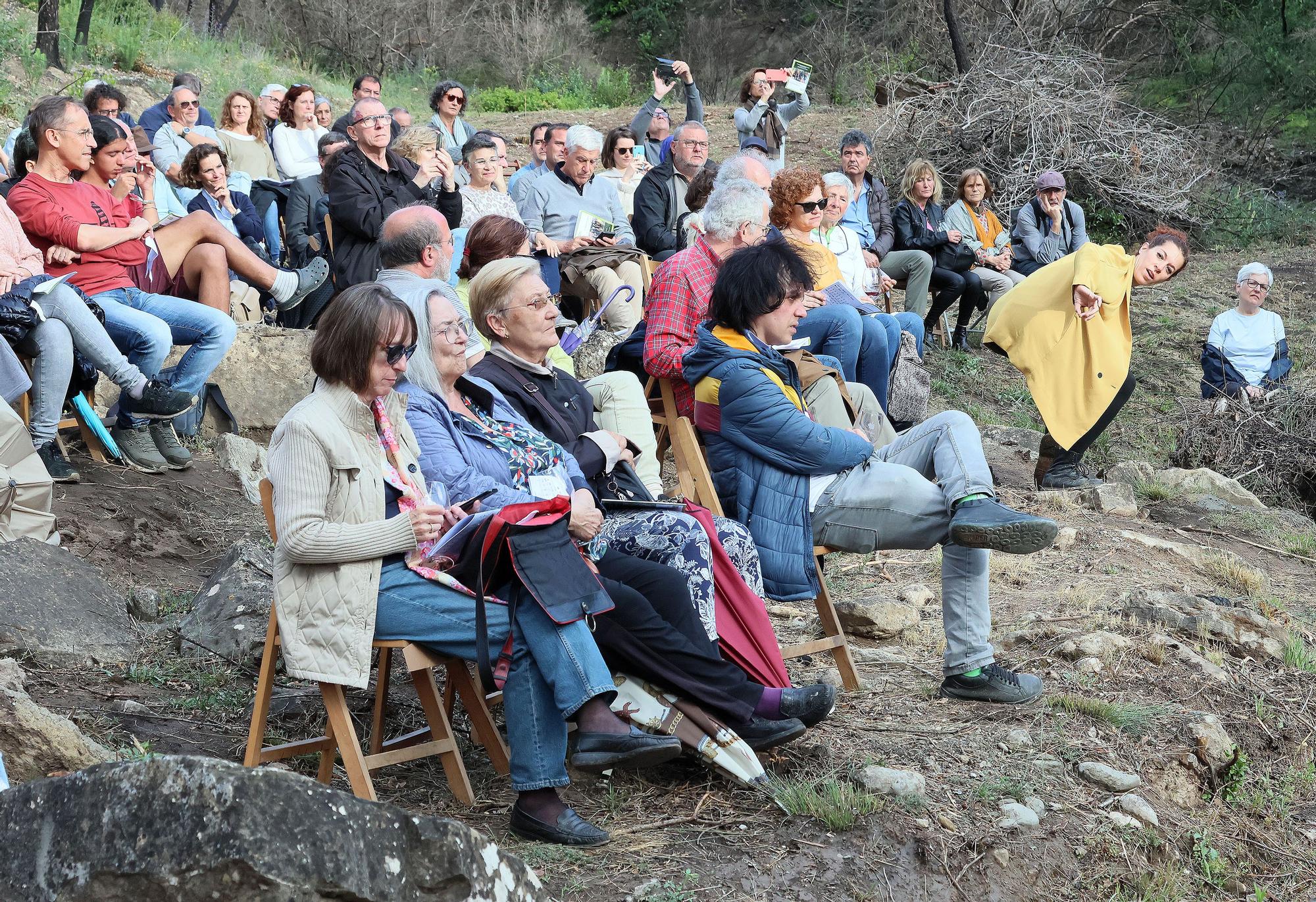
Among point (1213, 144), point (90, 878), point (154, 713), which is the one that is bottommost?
point (1213, 144)

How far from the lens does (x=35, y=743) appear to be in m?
3.09

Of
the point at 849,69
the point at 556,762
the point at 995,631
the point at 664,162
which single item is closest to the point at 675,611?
the point at 556,762

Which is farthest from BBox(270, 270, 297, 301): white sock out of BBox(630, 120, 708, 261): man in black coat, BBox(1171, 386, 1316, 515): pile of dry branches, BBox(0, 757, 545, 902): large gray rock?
BBox(1171, 386, 1316, 515): pile of dry branches

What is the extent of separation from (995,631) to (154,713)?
3121mm

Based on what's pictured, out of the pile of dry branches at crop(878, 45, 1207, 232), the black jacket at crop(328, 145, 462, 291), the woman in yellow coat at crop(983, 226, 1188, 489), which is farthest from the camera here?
the pile of dry branches at crop(878, 45, 1207, 232)

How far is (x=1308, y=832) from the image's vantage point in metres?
3.95

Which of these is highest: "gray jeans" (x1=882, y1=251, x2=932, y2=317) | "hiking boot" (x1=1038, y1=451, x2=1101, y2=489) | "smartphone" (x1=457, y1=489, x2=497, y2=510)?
"smartphone" (x1=457, y1=489, x2=497, y2=510)

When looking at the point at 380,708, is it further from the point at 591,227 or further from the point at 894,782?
the point at 591,227

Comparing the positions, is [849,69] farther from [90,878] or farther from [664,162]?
[90,878]

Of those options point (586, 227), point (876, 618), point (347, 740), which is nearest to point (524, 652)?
point (347, 740)

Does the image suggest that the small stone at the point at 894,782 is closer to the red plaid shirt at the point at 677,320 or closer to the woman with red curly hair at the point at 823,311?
the red plaid shirt at the point at 677,320

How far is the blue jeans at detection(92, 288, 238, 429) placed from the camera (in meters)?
5.41

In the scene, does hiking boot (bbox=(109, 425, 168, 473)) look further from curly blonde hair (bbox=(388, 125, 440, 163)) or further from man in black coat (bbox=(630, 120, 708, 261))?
man in black coat (bbox=(630, 120, 708, 261))

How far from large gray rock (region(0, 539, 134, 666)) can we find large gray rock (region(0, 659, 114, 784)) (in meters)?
0.97
